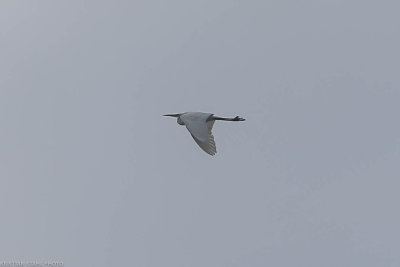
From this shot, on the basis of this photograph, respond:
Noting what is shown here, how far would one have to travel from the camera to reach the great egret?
2793 inches

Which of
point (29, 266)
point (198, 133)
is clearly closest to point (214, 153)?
point (198, 133)

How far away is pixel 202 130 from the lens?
236 feet

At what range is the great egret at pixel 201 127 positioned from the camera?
7094 cm

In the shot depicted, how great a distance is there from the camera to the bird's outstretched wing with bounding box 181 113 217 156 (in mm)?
70938

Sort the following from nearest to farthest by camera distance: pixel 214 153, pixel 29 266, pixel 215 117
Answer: pixel 214 153 → pixel 215 117 → pixel 29 266

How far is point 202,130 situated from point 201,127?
47 centimetres

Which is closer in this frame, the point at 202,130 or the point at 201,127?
the point at 202,130

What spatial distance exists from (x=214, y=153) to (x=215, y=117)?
6.30 metres

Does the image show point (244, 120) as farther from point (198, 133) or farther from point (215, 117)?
point (198, 133)

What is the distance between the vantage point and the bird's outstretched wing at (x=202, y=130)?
70.9m

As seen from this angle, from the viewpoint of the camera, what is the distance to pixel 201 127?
72.5 m

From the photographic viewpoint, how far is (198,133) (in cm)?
7156

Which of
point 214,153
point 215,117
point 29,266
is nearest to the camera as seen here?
point 214,153

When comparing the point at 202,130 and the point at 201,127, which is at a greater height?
the point at 201,127
